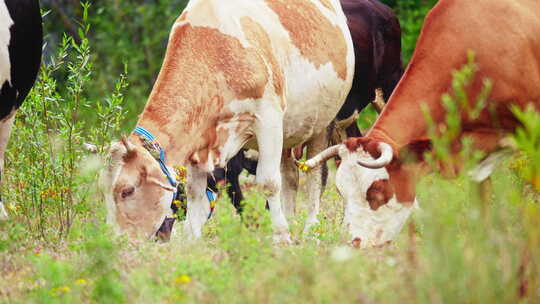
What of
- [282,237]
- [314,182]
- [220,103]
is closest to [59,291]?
[220,103]

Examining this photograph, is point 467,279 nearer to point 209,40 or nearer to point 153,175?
point 153,175

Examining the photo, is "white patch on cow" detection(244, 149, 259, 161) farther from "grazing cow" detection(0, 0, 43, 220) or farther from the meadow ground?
the meadow ground

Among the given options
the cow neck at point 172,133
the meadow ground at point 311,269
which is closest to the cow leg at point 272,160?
the cow neck at point 172,133

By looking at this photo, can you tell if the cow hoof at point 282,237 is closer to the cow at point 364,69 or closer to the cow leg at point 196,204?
the cow leg at point 196,204

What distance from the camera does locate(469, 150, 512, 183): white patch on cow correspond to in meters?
6.71

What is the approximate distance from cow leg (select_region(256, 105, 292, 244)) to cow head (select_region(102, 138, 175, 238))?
913 millimetres

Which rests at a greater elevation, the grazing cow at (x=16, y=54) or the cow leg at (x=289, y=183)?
the grazing cow at (x=16, y=54)

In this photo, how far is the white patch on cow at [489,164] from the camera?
6.71m

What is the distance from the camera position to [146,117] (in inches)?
258

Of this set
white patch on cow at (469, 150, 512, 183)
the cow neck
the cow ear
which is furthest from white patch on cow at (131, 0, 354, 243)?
white patch on cow at (469, 150, 512, 183)

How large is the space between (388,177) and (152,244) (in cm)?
167

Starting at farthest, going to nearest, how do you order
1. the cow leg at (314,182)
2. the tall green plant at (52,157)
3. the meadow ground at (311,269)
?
the cow leg at (314,182) < the tall green plant at (52,157) < the meadow ground at (311,269)

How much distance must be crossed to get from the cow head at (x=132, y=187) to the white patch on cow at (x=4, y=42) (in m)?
0.89

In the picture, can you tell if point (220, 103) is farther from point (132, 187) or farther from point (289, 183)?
point (289, 183)
